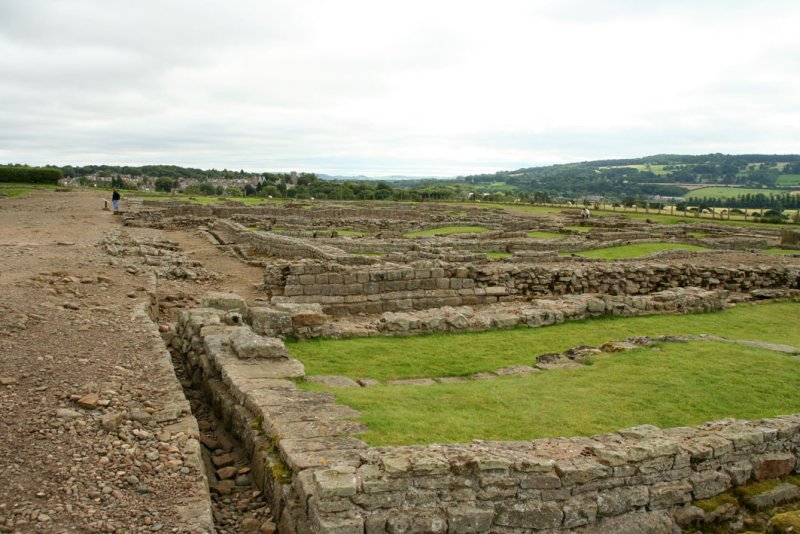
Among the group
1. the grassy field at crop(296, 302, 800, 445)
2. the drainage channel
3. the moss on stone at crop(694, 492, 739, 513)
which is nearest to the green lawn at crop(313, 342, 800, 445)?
the grassy field at crop(296, 302, 800, 445)

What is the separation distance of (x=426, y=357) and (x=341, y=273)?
581cm

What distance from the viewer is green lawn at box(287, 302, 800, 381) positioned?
1020cm

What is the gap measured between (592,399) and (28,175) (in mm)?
86176

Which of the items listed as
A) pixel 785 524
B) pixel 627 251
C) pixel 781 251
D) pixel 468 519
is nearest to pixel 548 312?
pixel 785 524

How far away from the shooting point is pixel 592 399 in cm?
820

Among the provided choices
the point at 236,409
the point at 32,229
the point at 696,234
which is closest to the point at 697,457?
the point at 236,409

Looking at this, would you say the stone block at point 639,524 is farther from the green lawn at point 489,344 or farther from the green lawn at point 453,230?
the green lawn at point 453,230

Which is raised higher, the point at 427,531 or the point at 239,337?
the point at 239,337

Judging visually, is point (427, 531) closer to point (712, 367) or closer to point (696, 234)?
point (712, 367)

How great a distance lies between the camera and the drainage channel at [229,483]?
20.2ft

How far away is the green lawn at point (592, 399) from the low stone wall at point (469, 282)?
6.84 metres

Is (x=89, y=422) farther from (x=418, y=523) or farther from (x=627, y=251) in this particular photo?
(x=627, y=251)

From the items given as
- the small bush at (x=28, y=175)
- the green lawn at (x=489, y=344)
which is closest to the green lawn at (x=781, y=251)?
the green lawn at (x=489, y=344)

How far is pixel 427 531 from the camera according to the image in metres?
5.34
